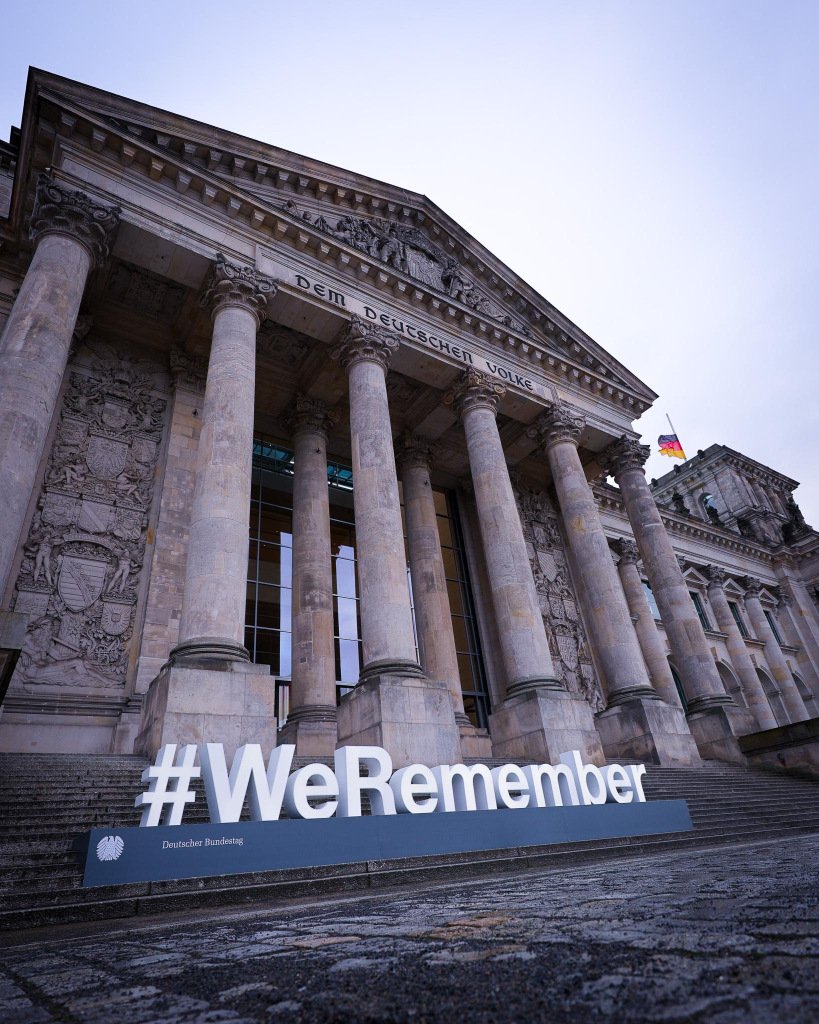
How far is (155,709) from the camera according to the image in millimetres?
10258

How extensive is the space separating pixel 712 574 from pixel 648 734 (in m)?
21.7

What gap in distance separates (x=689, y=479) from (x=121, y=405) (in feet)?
139

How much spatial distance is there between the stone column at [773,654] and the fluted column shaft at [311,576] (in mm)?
28773

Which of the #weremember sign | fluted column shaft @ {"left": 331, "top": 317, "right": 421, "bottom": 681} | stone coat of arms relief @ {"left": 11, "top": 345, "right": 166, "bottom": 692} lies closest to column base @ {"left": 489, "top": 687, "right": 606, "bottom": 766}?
the #weremember sign

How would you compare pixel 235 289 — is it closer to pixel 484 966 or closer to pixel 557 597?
pixel 484 966

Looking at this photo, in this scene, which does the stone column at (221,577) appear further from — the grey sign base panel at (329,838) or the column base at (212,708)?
the grey sign base panel at (329,838)

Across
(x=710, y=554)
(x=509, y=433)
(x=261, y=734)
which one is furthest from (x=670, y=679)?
(x=261, y=734)

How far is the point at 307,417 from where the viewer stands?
1911 centimetres

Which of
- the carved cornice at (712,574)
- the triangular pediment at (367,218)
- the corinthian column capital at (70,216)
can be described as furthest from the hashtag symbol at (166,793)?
the carved cornice at (712,574)

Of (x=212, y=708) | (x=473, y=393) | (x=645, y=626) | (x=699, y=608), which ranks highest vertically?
(x=473, y=393)

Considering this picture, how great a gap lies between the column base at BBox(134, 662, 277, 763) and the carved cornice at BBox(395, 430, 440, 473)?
38.7 feet

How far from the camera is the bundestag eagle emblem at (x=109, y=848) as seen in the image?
574 centimetres

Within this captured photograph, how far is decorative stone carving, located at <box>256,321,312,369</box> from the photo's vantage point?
58.2 ft

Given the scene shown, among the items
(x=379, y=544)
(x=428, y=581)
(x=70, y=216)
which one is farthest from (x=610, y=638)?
(x=70, y=216)
